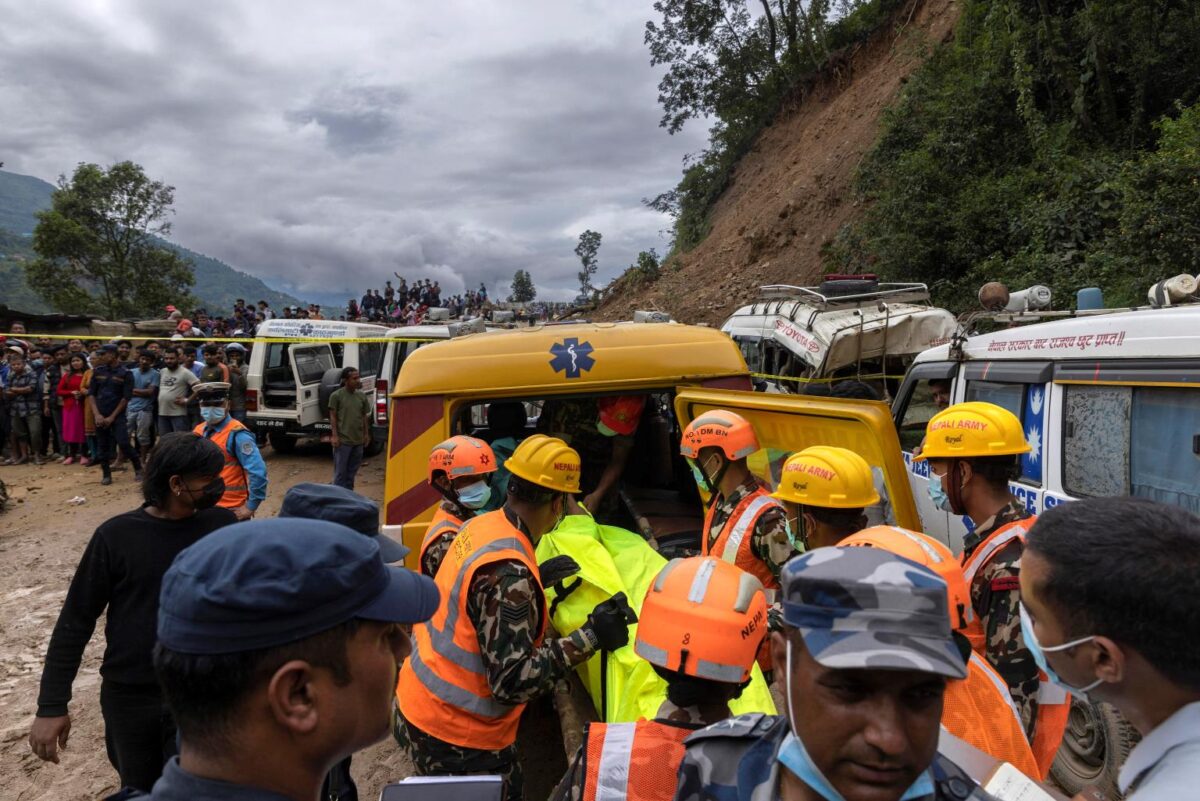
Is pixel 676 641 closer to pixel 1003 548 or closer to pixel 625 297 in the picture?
pixel 1003 548

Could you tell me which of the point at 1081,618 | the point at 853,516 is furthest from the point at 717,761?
the point at 853,516

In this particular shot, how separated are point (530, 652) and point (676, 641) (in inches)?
29.7

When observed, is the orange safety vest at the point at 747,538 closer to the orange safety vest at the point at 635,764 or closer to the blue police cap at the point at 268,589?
the orange safety vest at the point at 635,764

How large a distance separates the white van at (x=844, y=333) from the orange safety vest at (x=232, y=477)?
586cm

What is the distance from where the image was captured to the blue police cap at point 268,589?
3.37ft

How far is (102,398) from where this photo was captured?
1061cm

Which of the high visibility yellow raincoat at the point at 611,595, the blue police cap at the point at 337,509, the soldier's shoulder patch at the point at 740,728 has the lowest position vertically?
the high visibility yellow raincoat at the point at 611,595

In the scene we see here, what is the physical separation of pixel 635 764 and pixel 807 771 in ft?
1.96

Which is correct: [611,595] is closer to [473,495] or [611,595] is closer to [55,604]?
[473,495]

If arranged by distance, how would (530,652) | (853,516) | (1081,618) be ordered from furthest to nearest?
1. (853,516)
2. (530,652)
3. (1081,618)

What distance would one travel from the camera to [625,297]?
30391 mm

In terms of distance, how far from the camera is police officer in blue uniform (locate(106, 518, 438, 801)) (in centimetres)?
103

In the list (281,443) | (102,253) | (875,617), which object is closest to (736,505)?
(875,617)

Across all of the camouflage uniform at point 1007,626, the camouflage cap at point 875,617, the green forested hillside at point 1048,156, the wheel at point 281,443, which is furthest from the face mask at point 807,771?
the wheel at point 281,443
